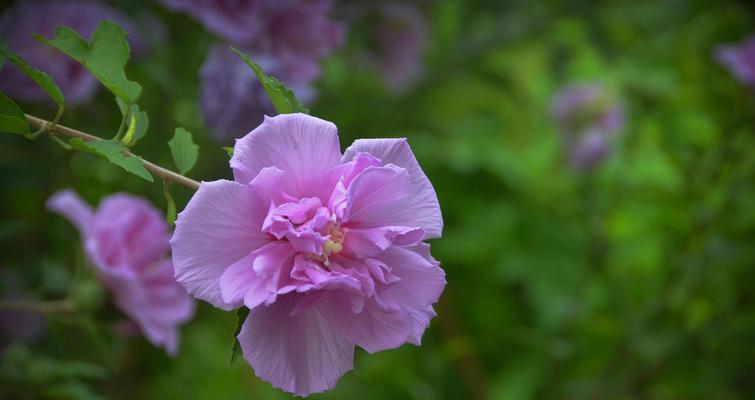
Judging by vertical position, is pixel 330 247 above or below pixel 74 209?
above

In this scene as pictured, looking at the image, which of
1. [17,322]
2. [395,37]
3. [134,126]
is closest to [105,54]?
[134,126]

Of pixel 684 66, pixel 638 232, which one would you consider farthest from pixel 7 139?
pixel 684 66

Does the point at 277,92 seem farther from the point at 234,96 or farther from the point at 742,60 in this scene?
the point at 742,60

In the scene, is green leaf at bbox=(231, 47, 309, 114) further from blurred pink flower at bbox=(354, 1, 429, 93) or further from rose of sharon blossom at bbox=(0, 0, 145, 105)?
blurred pink flower at bbox=(354, 1, 429, 93)

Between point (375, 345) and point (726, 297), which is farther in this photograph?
point (726, 297)

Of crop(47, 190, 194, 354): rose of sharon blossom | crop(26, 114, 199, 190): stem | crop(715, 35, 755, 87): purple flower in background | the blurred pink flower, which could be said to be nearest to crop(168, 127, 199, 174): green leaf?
crop(26, 114, 199, 190): stem

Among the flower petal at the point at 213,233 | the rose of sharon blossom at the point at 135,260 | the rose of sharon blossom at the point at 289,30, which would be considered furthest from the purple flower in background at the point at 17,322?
the flower petal at the point at 213,233

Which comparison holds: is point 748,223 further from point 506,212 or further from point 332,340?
point 332,340
